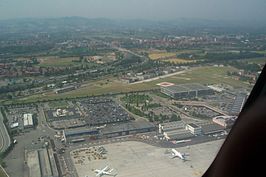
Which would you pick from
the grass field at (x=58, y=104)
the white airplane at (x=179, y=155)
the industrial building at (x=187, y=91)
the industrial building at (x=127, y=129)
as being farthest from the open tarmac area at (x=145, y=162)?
the industrial building at (x=187, y=91)

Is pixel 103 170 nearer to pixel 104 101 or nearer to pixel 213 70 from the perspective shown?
pixel 104 101

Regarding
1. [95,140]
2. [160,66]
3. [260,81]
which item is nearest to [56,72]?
[160,66]

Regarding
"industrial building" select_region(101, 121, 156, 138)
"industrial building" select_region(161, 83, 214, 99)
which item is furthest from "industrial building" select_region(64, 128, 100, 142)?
"industrial building" select_region(161, 83, 214, 99)

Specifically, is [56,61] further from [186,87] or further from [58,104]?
[186,87]

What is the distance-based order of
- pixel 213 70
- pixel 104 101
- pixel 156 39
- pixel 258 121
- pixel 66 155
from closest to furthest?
pixel 258 121
pixel 66 155
pixel 104 101
pixel 213 70
pixel 156 39

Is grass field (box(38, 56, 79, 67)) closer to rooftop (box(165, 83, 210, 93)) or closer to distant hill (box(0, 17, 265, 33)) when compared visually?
rooftop (box(165, 83, 210, 93))
